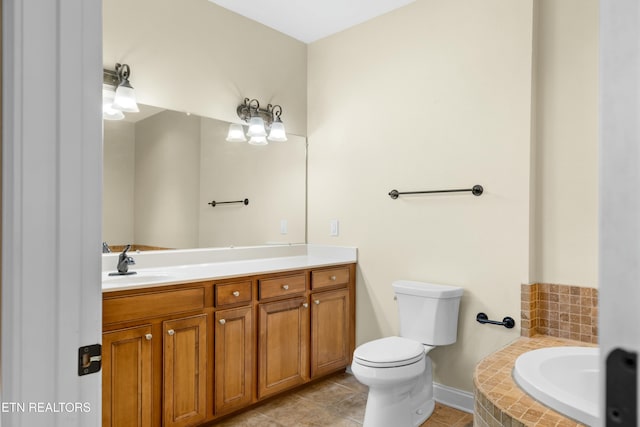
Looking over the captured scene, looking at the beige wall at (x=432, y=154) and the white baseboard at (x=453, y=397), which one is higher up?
the beige wall at (x=432, y=154)

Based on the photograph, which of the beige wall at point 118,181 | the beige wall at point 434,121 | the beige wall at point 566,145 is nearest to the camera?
the beige wall at point 566,145

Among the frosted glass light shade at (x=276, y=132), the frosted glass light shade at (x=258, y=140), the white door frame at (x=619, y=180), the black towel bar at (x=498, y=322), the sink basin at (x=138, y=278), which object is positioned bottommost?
the black towel bar at (x=498, y=322)

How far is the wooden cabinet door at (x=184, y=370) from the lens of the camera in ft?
6.54

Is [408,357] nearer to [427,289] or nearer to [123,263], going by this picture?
[427,289]

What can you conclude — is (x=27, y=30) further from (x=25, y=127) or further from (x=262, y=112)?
(x=262, y=112)

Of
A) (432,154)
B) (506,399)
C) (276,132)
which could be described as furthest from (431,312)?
(276,132)

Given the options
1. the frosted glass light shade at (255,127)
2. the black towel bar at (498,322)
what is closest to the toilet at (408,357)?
the black towel bar at (498,322)

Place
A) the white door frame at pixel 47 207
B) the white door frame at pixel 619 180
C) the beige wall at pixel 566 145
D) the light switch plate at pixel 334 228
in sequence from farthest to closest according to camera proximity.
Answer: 1. the light switch plate at pixel 334 228
2. the beige wall at pixel 566 145
3. the white door frame at pixel 47 207
4. the white door frame at pixel 619 180

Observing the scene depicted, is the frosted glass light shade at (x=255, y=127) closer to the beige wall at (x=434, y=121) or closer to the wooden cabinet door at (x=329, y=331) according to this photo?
the beige wall at (x=434, y=121)

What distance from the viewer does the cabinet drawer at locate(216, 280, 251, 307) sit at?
2209mm

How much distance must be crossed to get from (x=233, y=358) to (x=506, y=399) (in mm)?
1368

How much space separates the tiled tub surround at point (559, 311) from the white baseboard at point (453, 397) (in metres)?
0.55

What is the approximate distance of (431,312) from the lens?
2.40 metres

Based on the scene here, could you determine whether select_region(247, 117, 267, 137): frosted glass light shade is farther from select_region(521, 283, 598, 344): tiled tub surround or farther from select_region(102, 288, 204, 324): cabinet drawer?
select_region(521, 283, 598, 344): tiled tub surround
